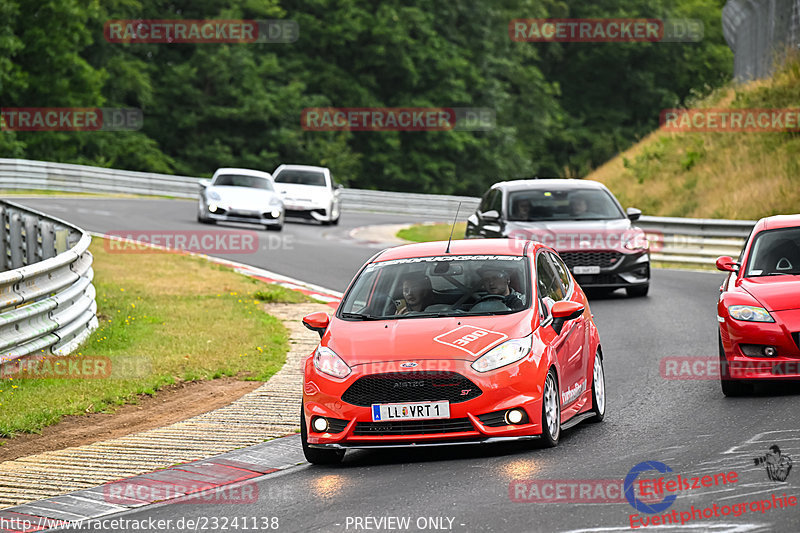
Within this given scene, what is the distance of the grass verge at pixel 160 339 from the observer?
11.7 metres

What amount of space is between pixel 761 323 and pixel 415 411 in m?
3.56

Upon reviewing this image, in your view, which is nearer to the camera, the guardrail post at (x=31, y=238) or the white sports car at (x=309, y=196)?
the guardrail post at (x=31, y=238)

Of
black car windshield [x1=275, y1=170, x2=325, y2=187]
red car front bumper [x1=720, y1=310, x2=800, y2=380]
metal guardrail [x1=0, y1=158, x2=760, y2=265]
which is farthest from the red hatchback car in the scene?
black car windshield [x1=275, y1=170, x2=325, y2=187]

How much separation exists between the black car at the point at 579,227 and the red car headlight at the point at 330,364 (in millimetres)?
9660

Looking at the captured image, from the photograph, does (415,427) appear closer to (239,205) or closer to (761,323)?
(761,323)

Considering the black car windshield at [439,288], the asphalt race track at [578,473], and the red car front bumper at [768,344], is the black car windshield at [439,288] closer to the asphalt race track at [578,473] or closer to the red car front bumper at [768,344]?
the asphalt race track at [578,473]

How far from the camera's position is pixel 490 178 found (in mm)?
69000

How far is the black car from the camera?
61.7 ft

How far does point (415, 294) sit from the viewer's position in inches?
397

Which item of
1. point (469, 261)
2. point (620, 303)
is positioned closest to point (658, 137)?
point (620, 303)

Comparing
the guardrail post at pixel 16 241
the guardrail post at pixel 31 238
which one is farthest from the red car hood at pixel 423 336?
the guardrail post at pixel 16 241

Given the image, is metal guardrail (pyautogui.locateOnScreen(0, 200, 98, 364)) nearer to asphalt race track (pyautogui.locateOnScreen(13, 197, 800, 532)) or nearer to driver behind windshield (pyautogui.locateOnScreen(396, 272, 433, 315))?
driver behind windshield (pyautogui.locateOnScreen(396, 272, 433, 315))

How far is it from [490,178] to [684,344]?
2145 inches

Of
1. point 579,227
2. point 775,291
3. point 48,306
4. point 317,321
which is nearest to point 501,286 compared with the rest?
point 317,321
